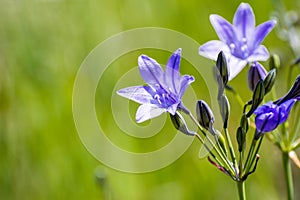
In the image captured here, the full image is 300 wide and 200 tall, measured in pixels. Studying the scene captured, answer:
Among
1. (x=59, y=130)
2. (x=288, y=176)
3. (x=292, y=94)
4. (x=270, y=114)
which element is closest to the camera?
(x=270, y=114)

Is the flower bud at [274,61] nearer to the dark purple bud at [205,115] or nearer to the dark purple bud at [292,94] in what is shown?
the dark purple bud at [292,94]

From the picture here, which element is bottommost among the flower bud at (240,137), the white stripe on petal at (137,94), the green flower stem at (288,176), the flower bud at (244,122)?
the green flower stem at (288,176)

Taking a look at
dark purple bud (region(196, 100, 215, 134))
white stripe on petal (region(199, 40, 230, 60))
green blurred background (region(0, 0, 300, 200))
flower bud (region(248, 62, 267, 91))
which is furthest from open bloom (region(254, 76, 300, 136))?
green blurred background (region(0, 0, 300, 200))

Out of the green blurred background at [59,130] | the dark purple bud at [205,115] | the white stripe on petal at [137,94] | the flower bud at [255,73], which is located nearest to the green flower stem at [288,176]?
the flower bud at [255,73]

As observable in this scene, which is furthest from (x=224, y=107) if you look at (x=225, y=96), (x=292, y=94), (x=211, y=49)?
(x=211, y=49)

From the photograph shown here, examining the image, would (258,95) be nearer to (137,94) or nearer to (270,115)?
(270,115)

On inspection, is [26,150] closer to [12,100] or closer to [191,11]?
[12,100]
